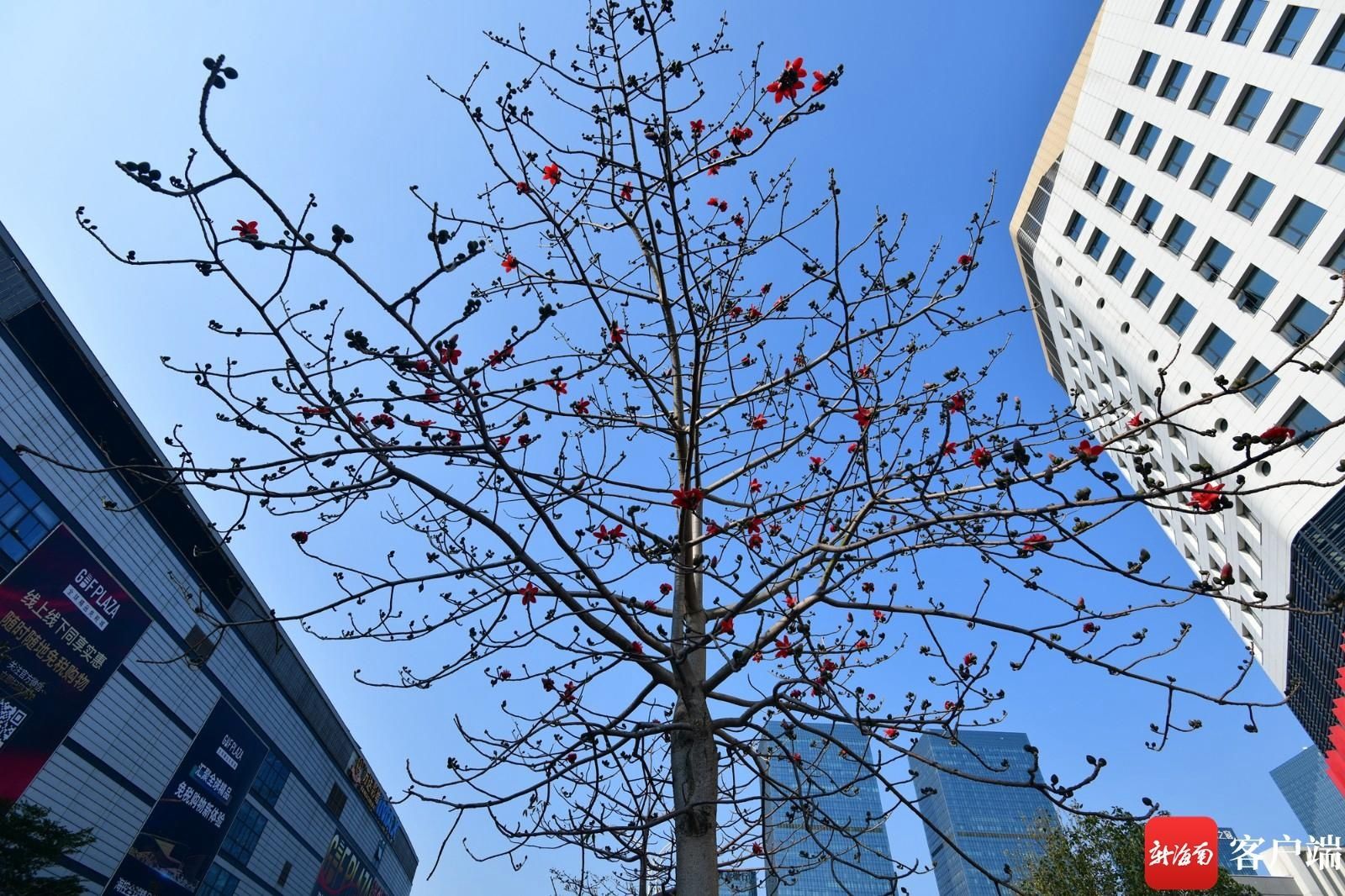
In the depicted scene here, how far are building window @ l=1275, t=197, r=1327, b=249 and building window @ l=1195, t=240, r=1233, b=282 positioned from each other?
169cm

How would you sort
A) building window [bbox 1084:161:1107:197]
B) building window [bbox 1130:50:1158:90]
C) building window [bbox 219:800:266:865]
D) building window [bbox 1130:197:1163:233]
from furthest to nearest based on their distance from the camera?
building window [bbox 219:800:266:865], building window [bbox 1084:161:1107:197], building window [bbox 1130:197:1163:233], building window [bbox 1130:50:1158:90]

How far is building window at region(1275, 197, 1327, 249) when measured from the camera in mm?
18203

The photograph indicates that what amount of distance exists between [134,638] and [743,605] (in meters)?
28.4

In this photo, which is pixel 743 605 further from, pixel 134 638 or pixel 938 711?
pixel 134 638

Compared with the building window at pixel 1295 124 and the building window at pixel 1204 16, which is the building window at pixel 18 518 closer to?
the building window at pixel 1295 124

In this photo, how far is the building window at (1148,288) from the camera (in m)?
23.7

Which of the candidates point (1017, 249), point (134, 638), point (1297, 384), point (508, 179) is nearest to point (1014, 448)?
point (508, 179)

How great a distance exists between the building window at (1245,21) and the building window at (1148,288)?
6.87 m

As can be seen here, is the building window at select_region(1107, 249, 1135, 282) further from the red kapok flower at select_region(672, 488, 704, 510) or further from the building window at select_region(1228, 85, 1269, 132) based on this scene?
the red kapok flower at select_region(672, 488, 704, 510)

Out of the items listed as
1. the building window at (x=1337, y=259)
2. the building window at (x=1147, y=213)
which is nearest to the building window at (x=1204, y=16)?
the building window at (x=1147, y=213)

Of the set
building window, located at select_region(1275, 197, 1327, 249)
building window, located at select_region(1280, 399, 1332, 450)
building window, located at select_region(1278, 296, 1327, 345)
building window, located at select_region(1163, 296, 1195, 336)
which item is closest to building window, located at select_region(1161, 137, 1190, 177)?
building window, located at select_region(1163, 296, 1195, 336)

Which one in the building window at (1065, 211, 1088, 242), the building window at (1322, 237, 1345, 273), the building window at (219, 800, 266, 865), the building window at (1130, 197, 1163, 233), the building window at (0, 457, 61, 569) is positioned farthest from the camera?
the building window at (219, 800, 266, 865)

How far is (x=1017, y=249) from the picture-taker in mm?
33094

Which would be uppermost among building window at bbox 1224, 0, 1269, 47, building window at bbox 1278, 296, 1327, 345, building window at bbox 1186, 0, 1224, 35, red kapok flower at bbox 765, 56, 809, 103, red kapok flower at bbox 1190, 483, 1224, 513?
building window at bbox 1186, 0, 1224, 35
